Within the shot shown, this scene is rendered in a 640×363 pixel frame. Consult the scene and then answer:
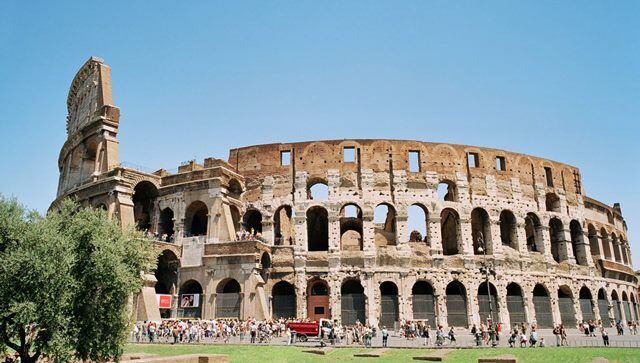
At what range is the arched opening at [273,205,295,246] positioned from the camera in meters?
33.4

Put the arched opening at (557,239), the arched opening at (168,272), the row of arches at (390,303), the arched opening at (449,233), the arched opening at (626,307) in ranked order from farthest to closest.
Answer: the arched opening at (626,307) → the arched opening at (557,239) → the arched opening at (449,233) → the arched opening at (168,272) → the row of arches at (390,303)

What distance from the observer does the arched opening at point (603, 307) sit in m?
36.9

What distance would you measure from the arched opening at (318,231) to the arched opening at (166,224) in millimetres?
9650

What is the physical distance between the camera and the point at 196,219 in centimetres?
3484

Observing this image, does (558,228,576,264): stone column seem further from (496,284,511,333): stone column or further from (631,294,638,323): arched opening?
(631,294,638,323): arched opening

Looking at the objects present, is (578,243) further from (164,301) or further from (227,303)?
(164,301)

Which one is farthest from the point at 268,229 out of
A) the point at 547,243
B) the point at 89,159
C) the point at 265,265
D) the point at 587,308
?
the point at 587,308

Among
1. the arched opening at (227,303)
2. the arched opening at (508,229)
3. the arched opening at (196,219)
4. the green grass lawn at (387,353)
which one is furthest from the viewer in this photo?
the arched opening at (508,229)

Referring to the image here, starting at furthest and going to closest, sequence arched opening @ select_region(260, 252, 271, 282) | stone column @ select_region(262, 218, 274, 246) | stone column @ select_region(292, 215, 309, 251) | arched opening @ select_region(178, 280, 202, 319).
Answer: stone column @ select_region(262, 218, 274, 246), stone column @ select_region(292, 215, 309, 251), arched opening @ select_region(260, 252, 271, 282), arched opening @ select_region(178, 280, 202, 319)

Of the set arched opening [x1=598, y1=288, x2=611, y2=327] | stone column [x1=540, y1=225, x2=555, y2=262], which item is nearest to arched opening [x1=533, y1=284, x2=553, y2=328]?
stone column [x1=540, y1=225, x2=555, y2=262]

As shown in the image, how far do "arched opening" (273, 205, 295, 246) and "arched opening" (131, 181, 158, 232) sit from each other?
842 centimetres

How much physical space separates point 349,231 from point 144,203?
49.3 feet

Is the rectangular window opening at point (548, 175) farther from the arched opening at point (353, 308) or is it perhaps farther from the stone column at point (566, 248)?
the arched opening at point (353, 308)

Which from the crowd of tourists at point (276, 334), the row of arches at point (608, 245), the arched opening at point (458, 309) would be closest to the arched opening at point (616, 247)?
the row of arches at point (608, 245)
